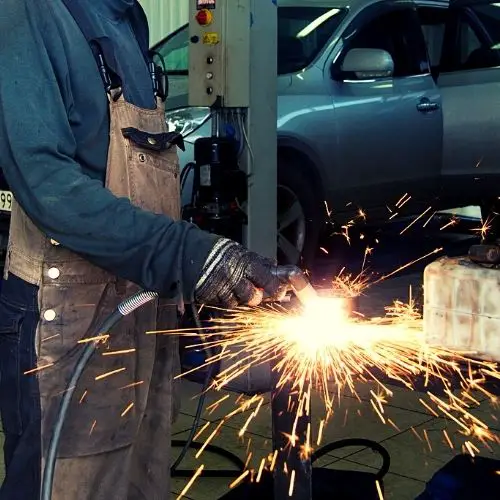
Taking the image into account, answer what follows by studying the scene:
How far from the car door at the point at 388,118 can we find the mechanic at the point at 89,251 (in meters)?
4.60

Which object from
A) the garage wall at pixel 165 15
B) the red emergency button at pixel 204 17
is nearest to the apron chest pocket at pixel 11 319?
the red emergency button at pixel 204 17

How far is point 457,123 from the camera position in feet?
25.2

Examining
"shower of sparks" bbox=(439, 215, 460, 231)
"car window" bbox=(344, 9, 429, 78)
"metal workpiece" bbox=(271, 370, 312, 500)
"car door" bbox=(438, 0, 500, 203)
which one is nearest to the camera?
"metal workpiece" bbox=(271, 370, 312, 500)

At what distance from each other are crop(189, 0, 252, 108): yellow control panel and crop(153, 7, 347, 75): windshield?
2.04 metres

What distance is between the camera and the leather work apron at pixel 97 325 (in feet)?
7.01

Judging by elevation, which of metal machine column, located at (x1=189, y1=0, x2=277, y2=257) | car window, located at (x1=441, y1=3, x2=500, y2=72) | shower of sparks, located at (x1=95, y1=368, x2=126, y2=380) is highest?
car window, located at (x1=441, y1=3, x2=500, y2=72)

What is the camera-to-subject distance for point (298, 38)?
6.85m

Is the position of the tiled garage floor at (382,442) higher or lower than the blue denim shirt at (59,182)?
lower

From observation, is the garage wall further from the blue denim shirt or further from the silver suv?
the blue denim shirt

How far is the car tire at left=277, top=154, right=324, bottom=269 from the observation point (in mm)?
6566

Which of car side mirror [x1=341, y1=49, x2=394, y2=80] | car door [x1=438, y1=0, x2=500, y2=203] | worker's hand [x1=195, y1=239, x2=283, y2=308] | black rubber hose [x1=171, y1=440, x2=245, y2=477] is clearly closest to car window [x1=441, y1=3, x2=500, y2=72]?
car door [x1=438, y1=0, x2=500, y2=203]

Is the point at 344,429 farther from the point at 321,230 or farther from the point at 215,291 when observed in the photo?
the point at 321,230

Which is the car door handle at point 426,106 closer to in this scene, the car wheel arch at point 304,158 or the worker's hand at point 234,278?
the car wheel arch at point 304,158

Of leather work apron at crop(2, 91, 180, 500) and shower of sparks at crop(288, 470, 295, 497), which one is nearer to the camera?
leather work apron at crop(2, 91, 180, 500)
